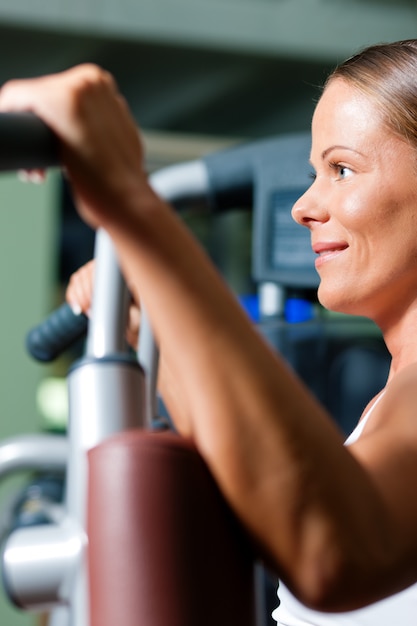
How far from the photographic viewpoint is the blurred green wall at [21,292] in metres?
2.44

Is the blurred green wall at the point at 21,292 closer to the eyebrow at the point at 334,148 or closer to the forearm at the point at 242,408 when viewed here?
the eyebrow at the point at 334,148

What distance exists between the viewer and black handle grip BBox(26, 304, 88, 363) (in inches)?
32.5

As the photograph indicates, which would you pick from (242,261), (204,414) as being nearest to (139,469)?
(204,414)

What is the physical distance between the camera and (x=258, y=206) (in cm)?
92

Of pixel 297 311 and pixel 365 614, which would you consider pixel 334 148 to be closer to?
pixel 365 614

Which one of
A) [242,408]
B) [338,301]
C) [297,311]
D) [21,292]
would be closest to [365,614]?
[338,301]

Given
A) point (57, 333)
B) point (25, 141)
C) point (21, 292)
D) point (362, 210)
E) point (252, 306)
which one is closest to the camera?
point (25, 141)

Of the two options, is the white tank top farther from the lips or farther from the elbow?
the elbow

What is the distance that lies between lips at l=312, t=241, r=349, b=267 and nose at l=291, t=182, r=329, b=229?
1cm

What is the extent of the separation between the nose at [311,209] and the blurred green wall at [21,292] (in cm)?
192

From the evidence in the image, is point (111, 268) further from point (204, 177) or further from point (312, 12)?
point (312, 12)

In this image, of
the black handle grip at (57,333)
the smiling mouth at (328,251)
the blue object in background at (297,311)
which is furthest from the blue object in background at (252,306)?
the smiling mouth at (328,251)

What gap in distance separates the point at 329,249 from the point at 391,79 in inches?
4.3

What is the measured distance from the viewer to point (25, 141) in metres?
0.34
